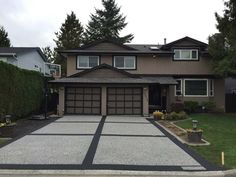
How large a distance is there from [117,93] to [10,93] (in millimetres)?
10317

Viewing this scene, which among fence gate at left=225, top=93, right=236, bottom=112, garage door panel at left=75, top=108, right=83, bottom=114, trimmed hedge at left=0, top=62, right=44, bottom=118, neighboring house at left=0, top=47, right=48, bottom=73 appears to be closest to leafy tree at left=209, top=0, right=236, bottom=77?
fence gate at left=225, top=93, right=236, bottom=112

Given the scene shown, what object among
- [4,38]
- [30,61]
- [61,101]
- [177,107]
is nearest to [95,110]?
[61,101]

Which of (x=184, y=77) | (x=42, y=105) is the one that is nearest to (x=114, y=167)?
(x=42, y=105)

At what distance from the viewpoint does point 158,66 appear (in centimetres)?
3409

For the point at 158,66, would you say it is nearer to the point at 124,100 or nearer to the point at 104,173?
the point at 124,100

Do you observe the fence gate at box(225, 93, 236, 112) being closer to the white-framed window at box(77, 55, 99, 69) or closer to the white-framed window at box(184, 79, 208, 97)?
the white-framed window at box(184, 79, 208, 97)

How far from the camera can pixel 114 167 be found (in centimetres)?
1009

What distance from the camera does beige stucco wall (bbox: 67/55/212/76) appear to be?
34.0 meters

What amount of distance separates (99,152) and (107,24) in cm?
5621

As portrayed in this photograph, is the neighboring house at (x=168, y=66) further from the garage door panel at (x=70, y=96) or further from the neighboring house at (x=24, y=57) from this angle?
the neighboring house at (x=24, y=57)

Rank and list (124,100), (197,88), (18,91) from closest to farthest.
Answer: (18,91), (124,100), (197,88)

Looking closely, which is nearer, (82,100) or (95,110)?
(95,110)

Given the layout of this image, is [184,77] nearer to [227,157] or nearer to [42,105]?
[42,105]

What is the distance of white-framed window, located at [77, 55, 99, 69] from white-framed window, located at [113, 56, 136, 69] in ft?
5.45
